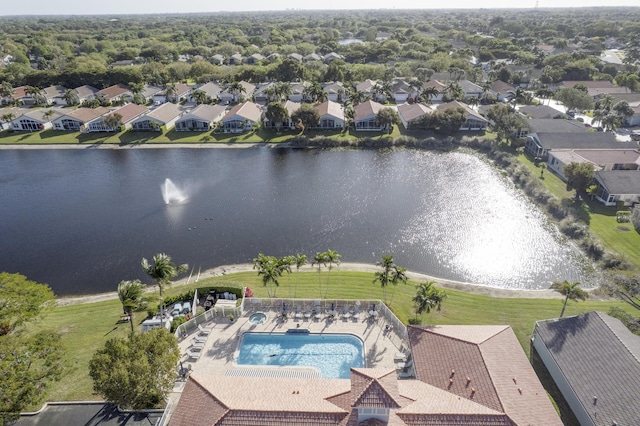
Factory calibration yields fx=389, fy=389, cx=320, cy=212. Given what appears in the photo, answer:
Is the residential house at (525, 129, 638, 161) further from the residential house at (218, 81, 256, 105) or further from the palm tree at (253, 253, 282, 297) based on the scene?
the residential house at (218, 81, 256, 105)

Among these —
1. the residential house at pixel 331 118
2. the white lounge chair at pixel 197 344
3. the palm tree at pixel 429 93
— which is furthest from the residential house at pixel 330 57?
the white lounge chair at pixel 197 344

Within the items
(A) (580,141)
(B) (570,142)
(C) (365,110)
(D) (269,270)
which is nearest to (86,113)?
(C) (365,110)

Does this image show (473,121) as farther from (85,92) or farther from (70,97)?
(85,92)

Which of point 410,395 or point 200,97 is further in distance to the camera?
point 200,97

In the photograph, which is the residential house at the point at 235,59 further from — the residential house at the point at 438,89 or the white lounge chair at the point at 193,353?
the white lounge chair at the point at 193,353

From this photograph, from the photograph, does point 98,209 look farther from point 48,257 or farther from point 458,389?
point 458,389

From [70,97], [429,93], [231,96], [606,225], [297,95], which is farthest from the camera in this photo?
[297,95]

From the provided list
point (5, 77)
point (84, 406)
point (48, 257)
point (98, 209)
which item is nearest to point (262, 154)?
point (98, 209)

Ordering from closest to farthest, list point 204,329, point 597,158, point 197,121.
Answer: point 204,329 < point 597,158 < point 197,121
